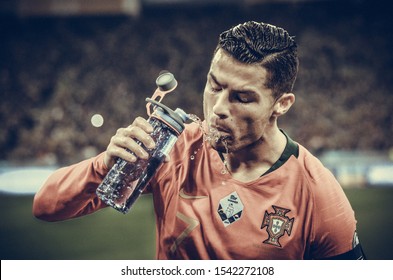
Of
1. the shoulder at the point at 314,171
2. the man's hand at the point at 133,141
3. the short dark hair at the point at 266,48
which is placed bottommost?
the shoulder at the point at 314,171

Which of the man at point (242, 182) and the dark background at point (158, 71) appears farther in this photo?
the dark background at point (158, 71)

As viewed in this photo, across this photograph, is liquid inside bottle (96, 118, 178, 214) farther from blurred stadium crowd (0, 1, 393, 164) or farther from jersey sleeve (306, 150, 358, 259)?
blurred stadium crowd (0, 1, 393, 164)

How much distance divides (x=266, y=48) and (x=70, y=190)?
89 centimetres

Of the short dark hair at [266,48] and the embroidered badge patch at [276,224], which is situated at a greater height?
the short dark hair at [266,48]

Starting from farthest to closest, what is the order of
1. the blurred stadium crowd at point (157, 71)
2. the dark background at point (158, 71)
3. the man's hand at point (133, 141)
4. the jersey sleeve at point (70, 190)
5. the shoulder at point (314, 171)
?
the blurred stadium crowd at point (157, 71) → the dark background at point (158, 71) → the shoulder at point (314, 171) → the jersey sleeve at point (70, 190) → the man's hand at point (133, 141)

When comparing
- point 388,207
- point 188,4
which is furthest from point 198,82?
point 388,207

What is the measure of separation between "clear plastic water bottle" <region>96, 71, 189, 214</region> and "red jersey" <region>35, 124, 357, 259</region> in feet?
0.28

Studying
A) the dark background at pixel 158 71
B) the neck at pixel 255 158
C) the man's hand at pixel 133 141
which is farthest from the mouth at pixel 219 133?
the dark background at pixel 158 71

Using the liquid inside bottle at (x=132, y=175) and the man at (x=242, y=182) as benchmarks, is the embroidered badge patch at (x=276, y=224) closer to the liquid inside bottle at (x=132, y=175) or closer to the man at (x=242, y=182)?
the man at (x=242, y=182)

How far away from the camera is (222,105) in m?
1.46

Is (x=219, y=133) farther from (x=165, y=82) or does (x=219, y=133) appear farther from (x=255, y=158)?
(x=165, y=82)

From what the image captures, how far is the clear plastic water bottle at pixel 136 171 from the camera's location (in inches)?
52.6
